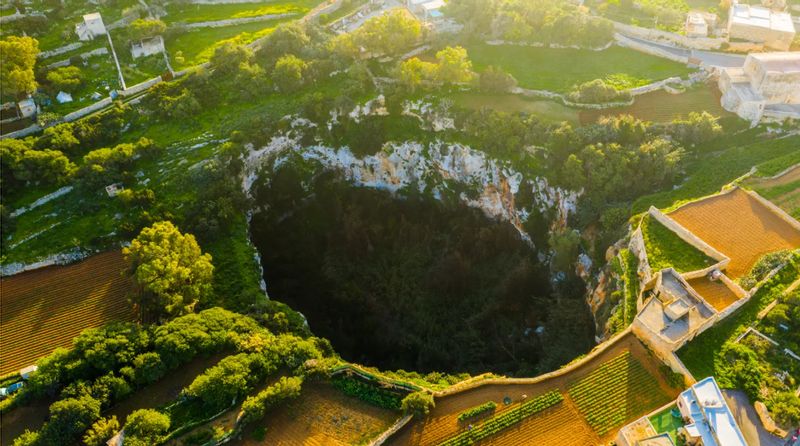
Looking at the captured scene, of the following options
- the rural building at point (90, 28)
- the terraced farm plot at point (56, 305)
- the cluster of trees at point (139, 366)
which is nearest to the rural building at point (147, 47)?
the rural building at point (90, 28)

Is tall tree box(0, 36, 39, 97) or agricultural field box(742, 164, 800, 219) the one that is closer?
agricultural field box(742, 164, 800, 219)

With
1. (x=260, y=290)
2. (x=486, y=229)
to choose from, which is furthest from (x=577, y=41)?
(x=260, y=290)

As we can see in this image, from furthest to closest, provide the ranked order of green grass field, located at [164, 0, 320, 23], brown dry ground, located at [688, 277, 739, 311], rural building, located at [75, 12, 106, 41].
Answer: green grass field, located at [164, 0, 320, 23] < rural building, located at [75, 12, 106, 41] < brown dry ground, located at [688, 277, 739, 311]

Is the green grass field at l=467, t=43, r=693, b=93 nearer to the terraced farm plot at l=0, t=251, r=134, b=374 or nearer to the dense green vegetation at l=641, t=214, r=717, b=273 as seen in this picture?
the dense green vegetation at l=641, t=214, r=717, b=273

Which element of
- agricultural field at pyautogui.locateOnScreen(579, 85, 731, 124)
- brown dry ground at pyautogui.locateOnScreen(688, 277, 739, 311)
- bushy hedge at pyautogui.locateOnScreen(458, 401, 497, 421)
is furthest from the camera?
agricultural field at pyautogui.locateOnScreen(579, 85, 731, 124)

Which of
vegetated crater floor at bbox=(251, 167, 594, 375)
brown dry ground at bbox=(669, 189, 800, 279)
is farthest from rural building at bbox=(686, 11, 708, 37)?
vegetated crater floor at bbox=(251, 167, 594, 375)
